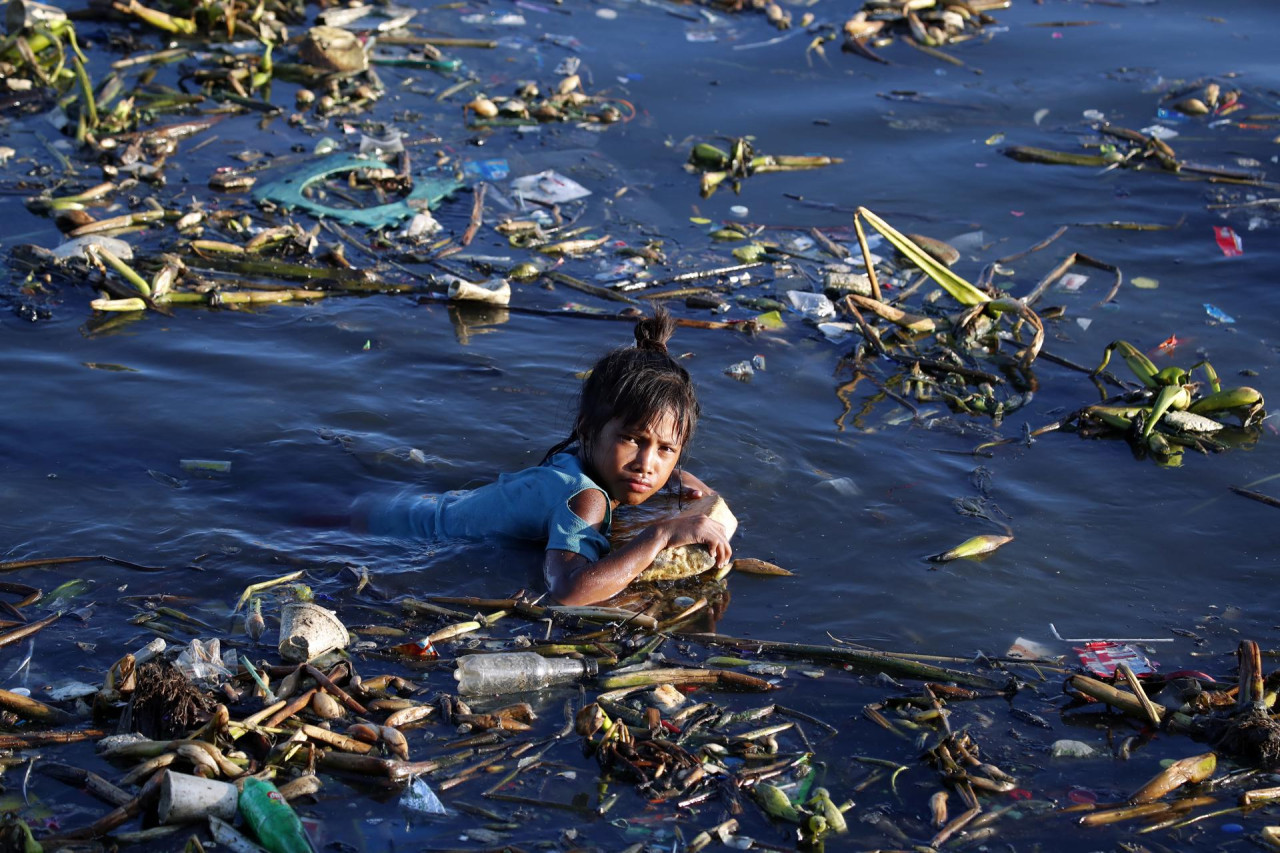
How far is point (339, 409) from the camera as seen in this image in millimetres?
5137

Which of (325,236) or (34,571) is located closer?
(34,571)

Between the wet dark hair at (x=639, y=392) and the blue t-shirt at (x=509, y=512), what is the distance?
0.63 ft

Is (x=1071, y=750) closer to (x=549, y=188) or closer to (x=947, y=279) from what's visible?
(x=947, y=279)

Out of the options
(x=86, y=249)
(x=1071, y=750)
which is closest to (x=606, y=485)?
(x=1071, y=750)

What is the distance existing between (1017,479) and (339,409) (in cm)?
272

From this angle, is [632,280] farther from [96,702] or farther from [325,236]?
[96,702]

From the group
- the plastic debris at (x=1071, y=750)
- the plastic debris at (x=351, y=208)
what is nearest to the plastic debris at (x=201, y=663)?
the plastic debris at (x=1071, y=750)

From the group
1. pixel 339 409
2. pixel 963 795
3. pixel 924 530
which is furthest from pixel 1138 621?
pixel 339 409

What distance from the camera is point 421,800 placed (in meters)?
2.78

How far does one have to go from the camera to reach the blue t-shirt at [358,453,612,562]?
3.97 m

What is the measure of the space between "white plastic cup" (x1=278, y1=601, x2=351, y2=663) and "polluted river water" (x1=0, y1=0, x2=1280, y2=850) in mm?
213

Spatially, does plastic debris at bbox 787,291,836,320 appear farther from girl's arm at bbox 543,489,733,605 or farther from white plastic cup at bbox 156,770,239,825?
white plastic cup at bbox 156,770,239,825

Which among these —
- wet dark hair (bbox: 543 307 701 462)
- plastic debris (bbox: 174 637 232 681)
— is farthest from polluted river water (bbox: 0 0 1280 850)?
wet dark hair (bbox: 543 307 701 462)

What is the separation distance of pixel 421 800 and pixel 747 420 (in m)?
2.76
